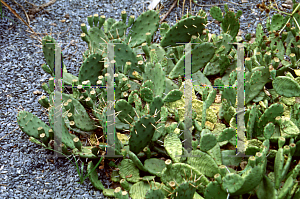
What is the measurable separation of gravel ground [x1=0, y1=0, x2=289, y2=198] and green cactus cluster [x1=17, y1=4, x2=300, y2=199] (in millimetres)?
156

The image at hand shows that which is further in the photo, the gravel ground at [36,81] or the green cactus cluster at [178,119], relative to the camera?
the gravel ground at [36,81]

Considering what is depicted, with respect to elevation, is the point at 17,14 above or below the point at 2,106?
above

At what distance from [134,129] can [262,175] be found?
34.2 inches

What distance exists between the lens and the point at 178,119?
2592 mm

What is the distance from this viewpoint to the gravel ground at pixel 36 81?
7.74 ft

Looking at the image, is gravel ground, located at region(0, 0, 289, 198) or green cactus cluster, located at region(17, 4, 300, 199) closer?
green cactus cluster, located at region(17, 4, 300, 199)

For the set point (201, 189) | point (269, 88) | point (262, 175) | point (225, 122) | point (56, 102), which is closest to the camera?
point (262, 175)

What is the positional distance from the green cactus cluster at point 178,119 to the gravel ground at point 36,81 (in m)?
0.16

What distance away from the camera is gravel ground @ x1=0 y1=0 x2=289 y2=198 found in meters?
2.36

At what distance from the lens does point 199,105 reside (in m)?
2.87

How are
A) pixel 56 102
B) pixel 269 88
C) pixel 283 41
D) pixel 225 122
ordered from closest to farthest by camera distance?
1. pixel 56 102
2. pixel 225 122
3. pixel 269 88
4. pixel 283 41

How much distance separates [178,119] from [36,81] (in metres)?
1.41

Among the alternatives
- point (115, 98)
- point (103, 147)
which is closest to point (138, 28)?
point (115, 98)

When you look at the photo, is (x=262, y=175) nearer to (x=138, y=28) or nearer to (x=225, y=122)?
(x=225, y=122)
